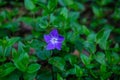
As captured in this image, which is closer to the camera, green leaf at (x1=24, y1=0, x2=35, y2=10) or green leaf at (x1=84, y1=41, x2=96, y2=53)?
green leaf at (x1=84, y1=41, x2=96, y2=53)

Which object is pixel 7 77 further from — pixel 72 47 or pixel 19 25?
pixel 19 25

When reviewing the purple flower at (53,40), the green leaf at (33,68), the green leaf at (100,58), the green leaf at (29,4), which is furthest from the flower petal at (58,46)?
the green leaf at (29,4)

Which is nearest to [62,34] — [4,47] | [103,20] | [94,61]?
[94,61]

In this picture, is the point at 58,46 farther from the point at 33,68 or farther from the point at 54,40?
the point at 33,68

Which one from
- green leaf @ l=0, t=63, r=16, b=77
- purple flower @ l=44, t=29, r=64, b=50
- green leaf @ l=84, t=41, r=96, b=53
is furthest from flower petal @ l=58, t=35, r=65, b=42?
green leaf @ l=0, t=63, r=16, b=77

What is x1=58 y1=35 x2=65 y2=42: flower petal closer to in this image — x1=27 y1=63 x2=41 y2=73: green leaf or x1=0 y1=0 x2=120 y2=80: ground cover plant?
x1=0 y1=0 x2=120 y2=80: ground cover plant

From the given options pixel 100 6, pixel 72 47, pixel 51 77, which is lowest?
pixel 51 77
